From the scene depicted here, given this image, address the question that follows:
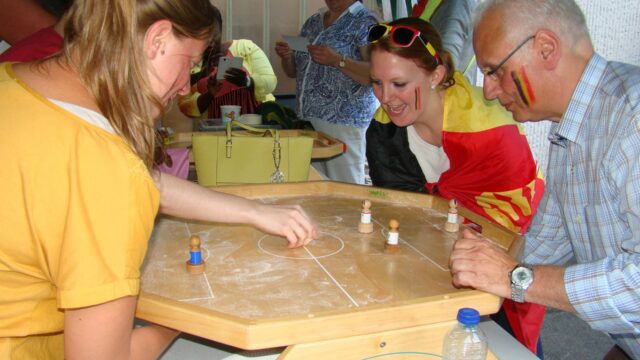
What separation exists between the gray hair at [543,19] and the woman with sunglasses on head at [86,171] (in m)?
1.08

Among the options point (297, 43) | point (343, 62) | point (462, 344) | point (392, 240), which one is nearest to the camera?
point (462, 344)

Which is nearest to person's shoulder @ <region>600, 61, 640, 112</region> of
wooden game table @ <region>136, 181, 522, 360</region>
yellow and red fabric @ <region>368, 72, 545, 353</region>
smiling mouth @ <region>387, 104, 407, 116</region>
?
wooden game table @ <region>136, 181, 522, 360</region>

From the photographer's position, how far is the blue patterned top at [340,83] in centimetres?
391

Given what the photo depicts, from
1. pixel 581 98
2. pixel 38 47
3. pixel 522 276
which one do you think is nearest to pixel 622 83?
pixel 581 98

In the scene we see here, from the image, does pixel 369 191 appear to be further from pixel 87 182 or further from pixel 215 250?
pixel 87 182

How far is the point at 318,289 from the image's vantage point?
148 cm

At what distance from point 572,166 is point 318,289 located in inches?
39.1

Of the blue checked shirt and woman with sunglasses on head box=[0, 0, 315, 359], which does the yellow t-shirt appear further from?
the blue checked shirt

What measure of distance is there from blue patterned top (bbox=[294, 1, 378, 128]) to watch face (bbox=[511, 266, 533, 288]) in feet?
8.44

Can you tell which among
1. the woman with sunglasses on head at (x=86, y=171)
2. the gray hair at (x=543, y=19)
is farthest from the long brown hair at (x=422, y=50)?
the woman with sunglasses on head at (x=86, y=171)

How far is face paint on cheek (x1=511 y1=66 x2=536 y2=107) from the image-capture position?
1.83 meters

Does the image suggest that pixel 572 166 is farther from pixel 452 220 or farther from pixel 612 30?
pixel 612 30

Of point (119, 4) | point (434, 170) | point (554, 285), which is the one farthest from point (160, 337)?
point (434, 170)

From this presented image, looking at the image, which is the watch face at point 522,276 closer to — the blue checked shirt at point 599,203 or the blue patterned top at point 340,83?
the blue checked shirt at point 599,203
